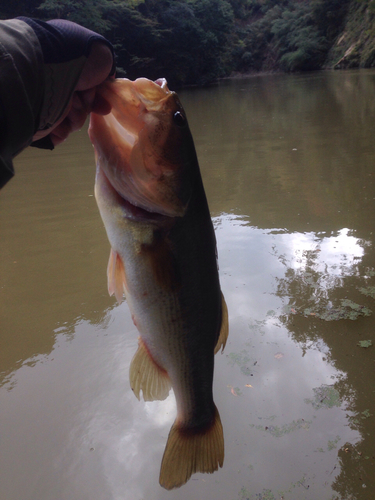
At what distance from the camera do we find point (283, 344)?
302 centimetres

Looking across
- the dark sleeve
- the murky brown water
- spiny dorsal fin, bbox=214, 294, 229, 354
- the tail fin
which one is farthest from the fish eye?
the murky brown water

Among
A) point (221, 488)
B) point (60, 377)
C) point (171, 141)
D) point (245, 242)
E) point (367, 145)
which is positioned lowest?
point (367, 145)

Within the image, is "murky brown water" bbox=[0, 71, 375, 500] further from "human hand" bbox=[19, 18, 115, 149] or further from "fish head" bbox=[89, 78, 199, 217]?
"human hand" bbox=[19, 18, 115, 149]

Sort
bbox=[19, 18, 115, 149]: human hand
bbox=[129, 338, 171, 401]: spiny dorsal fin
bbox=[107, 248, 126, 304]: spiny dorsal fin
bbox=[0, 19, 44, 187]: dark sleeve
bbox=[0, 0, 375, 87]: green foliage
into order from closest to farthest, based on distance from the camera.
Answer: bbox=[0, 19, 44, 187]: dark sleeve → bbox=[19, 18, 115, 149]: human hand → bbox=[107, 248, 126, 304]: spiny dorsal fin → bbox=[129, 338, 171, 401]: spiny dorsal fin → bbox=[0, 0, 375, 87]: green foliage

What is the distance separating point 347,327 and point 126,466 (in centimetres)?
184

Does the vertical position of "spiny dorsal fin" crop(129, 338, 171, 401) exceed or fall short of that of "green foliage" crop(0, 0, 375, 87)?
it exceeds it

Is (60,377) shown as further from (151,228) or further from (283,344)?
(151,228)

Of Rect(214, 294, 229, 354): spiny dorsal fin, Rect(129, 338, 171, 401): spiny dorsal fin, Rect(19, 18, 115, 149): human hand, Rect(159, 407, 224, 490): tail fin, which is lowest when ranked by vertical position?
Rect(159, 407, 224, 490): tail fin

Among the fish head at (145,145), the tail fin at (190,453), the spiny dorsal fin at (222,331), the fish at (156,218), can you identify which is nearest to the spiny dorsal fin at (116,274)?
the fish at (156,218)

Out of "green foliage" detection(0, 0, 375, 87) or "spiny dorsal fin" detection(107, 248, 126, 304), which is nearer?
"spiny dorsal fin" detection(107, 248, 126, 304)

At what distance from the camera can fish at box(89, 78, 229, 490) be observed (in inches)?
53.8

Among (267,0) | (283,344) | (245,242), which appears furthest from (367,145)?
(267,0)

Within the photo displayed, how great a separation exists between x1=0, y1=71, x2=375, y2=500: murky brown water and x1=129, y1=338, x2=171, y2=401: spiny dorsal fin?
86 centimetres

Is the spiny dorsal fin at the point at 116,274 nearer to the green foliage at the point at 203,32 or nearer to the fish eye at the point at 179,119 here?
the fish eye at the point at 179,119
